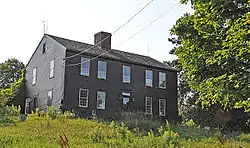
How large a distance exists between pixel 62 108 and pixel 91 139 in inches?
540

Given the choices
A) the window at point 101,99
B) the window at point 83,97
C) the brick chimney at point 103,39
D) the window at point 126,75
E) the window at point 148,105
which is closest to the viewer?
the window at point 83,97

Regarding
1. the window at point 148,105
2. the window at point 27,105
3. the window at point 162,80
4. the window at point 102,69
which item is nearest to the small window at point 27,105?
the window at point 27,105

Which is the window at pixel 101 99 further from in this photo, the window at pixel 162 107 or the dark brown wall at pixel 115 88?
the window at pixel 162 107

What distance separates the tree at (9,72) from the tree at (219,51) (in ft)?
104

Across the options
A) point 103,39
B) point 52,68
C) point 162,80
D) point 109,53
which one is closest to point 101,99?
point 109,53

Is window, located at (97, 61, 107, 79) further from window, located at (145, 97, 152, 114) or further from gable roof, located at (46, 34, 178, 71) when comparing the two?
window, located at (145, 97, 152, 114)

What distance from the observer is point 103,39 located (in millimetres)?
31797

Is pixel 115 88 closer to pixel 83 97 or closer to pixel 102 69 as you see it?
pixel 102 69

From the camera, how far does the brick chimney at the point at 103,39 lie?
104 feet

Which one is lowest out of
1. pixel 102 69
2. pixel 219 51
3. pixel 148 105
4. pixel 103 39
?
pixel 148 105

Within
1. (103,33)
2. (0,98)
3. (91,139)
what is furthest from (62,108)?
(91,139)

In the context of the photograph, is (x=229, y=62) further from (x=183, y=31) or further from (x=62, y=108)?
(x=62, y=108)

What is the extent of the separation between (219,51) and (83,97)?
14.9 m

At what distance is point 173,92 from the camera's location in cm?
3400
